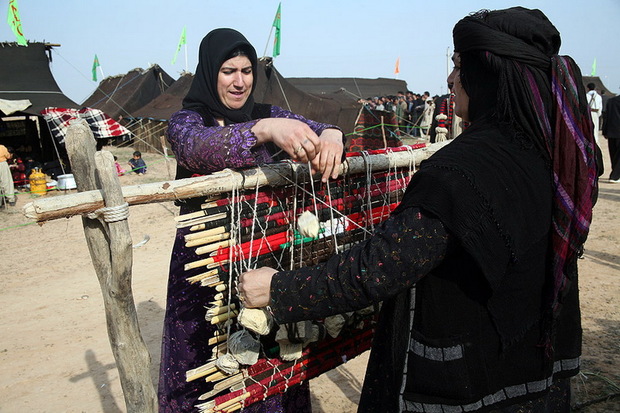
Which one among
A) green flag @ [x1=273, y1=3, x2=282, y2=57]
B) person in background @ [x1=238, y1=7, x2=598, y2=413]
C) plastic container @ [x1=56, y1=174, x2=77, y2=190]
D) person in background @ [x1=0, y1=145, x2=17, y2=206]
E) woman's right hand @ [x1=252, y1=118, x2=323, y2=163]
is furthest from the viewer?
green flag @ [x1=273, y1=3, x2=282, y2=57]

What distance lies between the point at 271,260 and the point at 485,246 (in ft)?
2.81

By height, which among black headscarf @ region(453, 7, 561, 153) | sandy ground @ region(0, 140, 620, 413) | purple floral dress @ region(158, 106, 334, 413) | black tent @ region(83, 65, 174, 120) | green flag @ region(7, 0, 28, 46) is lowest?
sandy ground @ region(0, 140, 620, 413)

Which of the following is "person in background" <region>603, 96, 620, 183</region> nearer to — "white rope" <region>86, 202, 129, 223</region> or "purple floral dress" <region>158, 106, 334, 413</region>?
"purple floral dress" <region>158, 106, 334, 413</region>

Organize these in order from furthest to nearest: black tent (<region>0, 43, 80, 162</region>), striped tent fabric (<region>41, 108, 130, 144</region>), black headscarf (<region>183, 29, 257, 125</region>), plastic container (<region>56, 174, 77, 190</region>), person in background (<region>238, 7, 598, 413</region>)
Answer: black tent (<region>0, 43, 80, 162</region>), striped tent fabric (<region>41, 108, 130, 144</region>), plastic container (<region>56, 174, 77, 190</region>), black headscarf (<region>183, 29, 257, 125</region>), person in background (<region>238, 7, 598, 413</region>)

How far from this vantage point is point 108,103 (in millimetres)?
18688

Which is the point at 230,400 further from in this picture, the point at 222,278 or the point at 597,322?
the point at 597,322

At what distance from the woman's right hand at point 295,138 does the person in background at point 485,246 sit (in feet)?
1.27

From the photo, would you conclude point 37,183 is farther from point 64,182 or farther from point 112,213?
point 112,213

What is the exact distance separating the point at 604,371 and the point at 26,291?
5.75 m

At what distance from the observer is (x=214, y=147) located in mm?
1628

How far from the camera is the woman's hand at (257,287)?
1.31 m

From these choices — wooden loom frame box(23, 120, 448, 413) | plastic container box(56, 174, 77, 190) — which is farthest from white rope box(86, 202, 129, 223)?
plastic container box(56, 174, 77, 190)

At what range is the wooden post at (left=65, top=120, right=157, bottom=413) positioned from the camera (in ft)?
4.50

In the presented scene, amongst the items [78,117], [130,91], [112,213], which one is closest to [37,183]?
[78,117]
